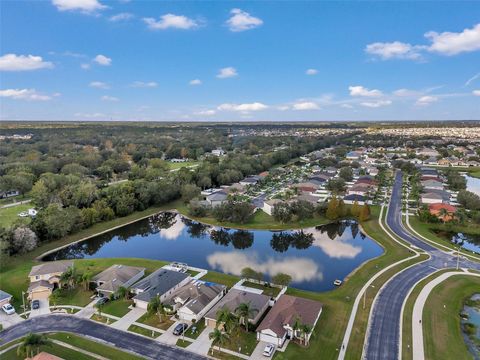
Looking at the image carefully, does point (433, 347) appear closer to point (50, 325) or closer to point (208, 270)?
point (208, 270)

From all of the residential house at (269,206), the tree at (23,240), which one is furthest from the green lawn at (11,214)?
the residential house at (269,206)

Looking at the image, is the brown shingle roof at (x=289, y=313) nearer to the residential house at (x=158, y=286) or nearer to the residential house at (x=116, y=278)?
the residential house at (x=158, y=286)

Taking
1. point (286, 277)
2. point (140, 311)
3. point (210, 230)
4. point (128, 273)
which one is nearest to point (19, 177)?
point (210, 230)

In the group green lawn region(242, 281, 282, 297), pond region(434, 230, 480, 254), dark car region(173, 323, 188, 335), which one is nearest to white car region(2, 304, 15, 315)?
dark car region(173, 323, 188, 335)

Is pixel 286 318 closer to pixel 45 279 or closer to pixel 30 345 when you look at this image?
pixel 30 345

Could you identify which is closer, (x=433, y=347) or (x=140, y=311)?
(x=433, y=347)

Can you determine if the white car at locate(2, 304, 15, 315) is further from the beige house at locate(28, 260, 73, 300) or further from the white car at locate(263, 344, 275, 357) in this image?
the white car at locate(263, 344, 275, 357)

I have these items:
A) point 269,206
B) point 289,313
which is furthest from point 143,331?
point 269,206
